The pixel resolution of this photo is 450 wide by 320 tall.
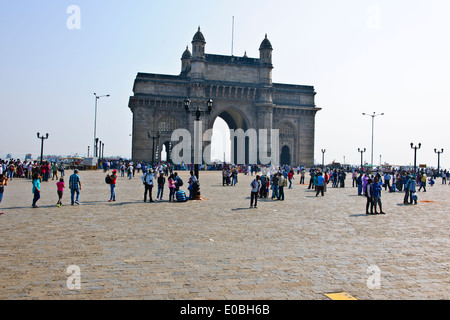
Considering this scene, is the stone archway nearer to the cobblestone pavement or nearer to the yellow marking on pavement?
the cobblestone pavement

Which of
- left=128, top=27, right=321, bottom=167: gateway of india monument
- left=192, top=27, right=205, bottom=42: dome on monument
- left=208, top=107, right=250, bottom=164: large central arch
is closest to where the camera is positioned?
left=128, top=27, right=321, bottom=167: gateway of india monument

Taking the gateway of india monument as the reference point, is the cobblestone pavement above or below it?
below

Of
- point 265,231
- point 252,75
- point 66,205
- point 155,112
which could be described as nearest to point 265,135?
point 252,75

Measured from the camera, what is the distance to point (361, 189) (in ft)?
75.2

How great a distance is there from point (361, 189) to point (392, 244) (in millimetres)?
14608

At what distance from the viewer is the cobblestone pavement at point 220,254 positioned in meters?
5.62

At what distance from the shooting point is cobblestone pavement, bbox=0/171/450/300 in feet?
18.4

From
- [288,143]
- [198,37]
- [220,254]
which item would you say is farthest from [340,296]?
[288,143]

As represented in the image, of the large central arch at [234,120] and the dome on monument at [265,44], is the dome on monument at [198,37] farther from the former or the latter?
the large central arch at [234,120]

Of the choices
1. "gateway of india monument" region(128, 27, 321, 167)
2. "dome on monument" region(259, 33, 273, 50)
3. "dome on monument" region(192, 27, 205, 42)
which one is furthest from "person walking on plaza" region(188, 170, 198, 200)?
"dome on monument" region(259, 33, 273, 50)

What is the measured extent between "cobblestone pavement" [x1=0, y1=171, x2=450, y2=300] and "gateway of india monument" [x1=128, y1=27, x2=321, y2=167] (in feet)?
134

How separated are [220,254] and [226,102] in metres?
50.5

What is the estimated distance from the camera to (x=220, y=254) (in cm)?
770

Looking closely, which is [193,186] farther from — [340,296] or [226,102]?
[226,102]
